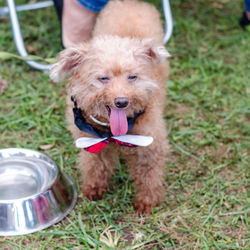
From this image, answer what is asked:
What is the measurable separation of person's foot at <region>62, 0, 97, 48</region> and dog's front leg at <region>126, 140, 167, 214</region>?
1.49 m

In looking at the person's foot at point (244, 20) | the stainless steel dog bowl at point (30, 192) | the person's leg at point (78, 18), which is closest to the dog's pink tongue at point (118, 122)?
the stainless steel dog bowl at point (30, 192)

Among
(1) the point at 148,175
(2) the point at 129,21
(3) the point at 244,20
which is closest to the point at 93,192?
(1) the point at 148,175

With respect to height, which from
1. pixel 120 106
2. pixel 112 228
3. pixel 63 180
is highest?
pixel 120 106

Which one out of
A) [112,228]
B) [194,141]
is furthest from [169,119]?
[112,228]

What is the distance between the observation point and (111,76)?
7.88 ft

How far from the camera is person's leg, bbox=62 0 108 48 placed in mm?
3750

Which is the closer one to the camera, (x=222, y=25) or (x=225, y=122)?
(x=225, y=122)

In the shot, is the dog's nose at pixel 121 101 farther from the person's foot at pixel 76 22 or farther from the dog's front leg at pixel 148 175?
the person's foot at pixel 76 22

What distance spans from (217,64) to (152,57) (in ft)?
6.33

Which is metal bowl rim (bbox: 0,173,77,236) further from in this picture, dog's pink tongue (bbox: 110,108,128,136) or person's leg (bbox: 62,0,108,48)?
person's leg (bbox: 62,0,108,48)

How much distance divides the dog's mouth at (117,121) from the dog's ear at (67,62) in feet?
Result: 1.16

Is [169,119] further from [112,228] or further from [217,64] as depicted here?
[112,228]

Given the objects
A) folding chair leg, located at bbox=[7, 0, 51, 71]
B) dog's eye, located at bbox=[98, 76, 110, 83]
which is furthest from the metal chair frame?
dog's eye, located at bbox=[98, 76, 110, 83]

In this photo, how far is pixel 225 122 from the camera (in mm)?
3680
